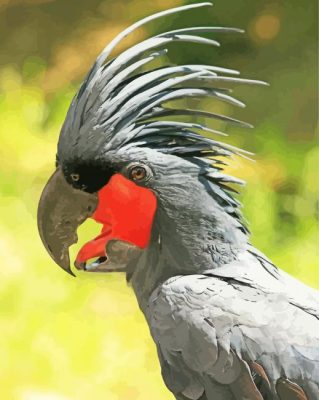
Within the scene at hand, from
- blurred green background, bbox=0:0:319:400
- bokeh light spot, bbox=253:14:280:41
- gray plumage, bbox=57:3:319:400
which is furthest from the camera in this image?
bokeh light spot, bbox=253:14:280:41

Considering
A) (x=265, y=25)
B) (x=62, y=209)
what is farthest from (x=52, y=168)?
(x=62, y=209)

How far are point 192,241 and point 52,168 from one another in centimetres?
186

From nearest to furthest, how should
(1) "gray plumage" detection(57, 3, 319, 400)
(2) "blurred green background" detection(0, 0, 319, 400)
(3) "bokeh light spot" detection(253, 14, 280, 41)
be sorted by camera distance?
(1) "gray plumage" detection(57, 3, 319, 400), (2) "blurred green background" detection(0, 0, 319, 400), (3) "bokeh light spot" detection(253, 14, 280, 41)

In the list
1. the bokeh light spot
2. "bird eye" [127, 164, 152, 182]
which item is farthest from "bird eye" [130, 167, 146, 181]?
the bokeh light spot

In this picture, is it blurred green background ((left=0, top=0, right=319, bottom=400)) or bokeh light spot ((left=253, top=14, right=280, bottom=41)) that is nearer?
blurred green background ((left=0, top=0, right=319, bottom=400))

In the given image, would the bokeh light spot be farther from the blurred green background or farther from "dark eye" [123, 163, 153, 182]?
"dark eye" [123, 163, 153, 182]

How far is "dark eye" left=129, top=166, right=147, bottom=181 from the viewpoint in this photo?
125 centimetres

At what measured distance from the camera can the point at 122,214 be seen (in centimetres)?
129

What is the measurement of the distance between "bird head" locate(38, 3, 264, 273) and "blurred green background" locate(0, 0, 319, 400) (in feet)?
3.83

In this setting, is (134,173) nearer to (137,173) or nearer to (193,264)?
(137,173)

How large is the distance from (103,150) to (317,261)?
5.72 feet

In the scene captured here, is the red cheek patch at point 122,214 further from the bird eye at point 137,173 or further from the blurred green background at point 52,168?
the blurred green background at point 52,168

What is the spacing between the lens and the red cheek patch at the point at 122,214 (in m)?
1.26

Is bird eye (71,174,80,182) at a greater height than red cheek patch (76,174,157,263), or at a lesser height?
greater
